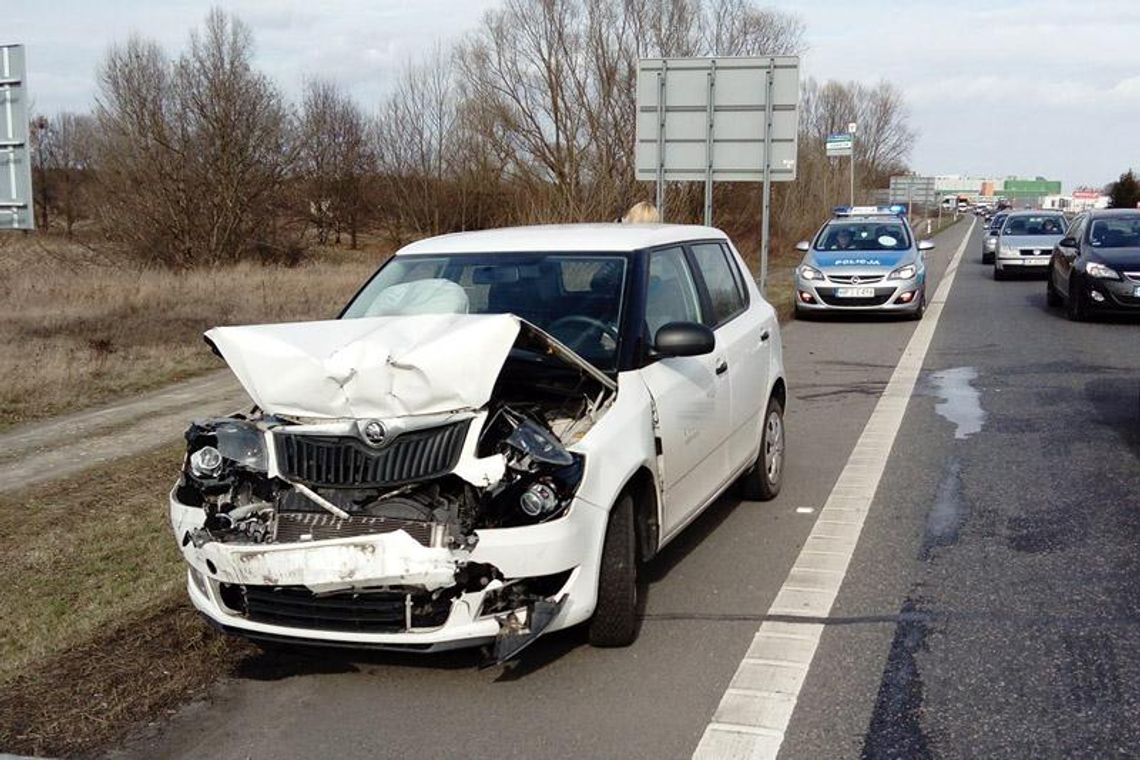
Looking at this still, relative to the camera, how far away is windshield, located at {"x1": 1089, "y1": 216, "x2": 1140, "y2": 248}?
17.3m

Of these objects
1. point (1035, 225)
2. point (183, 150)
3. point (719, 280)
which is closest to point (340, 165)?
point (183, 150)

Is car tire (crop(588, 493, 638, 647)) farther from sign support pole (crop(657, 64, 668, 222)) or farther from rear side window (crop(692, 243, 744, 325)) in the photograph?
sign support pole (crop(657, 64, 668, 222))

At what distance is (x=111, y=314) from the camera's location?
17.4 metres

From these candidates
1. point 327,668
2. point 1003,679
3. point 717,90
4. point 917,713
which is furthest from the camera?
point 717,90

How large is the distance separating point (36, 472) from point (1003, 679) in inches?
253

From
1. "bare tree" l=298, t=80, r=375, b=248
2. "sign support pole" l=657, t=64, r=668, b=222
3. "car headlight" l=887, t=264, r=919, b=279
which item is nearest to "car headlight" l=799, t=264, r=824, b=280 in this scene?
"car headlight" l=887, t=264, r=919, b=279

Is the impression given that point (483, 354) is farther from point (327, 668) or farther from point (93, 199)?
point (93, 199)

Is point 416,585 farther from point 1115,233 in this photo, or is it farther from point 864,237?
point 1115,233

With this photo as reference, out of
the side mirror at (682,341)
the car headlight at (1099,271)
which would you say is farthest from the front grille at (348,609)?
the car headlight at (1099,271)

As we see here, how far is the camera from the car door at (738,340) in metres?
5.98

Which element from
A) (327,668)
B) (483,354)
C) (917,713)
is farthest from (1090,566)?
(327,668)

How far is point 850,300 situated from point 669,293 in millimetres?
12573

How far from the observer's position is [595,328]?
511 centimetres

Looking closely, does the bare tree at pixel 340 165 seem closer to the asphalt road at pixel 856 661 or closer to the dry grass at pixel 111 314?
the dry grass at pixel 111 314
